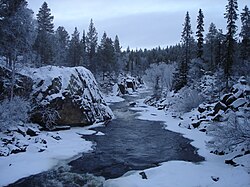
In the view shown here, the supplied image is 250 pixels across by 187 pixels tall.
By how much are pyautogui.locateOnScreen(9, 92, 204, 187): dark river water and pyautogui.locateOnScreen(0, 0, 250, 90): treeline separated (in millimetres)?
10578

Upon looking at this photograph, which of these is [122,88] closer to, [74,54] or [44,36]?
[74,54]

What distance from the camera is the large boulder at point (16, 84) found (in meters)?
23.3

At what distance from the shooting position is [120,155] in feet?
58.3

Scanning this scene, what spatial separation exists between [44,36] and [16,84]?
72.6 feet

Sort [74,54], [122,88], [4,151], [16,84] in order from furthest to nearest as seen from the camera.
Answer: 1. [122,88]
2. [74,54]
3. [16,84]
4. [4,151]

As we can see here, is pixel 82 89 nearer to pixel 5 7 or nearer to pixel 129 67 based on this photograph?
pixel 5 7

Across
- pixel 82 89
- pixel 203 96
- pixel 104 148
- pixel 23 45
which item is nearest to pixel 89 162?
pixel 104 148

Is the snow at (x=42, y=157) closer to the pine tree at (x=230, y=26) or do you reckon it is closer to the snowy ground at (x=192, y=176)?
the snowy ground at (x=192, y=176)

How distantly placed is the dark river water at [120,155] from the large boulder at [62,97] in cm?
288

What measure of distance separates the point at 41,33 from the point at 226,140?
38.7 metres

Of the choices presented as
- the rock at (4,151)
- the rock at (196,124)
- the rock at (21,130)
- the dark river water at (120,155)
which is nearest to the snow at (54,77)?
the rock at (21,130)

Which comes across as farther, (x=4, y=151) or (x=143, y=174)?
(x=4, y=151)

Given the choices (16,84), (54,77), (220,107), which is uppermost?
(54,77)

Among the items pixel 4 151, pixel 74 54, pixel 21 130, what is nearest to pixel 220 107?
pixel 21 130
